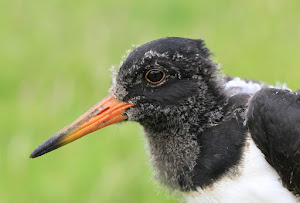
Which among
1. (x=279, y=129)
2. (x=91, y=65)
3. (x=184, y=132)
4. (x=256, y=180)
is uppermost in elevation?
(x=91, y=65)

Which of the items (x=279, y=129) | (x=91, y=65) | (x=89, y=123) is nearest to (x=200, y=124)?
(x=279, y=129)

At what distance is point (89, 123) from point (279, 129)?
152cm

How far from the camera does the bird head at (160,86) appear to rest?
4656 mm

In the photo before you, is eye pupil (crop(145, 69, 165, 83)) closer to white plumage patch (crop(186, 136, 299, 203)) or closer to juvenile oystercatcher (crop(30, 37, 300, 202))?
juvenile oystercatcher (crop(30, 37, 300, 202))

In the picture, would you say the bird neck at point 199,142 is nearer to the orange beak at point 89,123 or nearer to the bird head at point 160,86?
the bird head at point 160,86

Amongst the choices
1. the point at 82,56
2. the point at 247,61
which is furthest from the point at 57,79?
the point at 247,61

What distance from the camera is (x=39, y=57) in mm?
9836

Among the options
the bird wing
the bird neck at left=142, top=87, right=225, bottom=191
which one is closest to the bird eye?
the bird neck at left=142, top=87, right=225, bottom=191

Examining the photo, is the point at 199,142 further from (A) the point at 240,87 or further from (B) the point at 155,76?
(A) the point at 240,87

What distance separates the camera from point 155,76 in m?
4.73

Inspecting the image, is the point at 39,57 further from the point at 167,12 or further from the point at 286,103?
the point at 286,103

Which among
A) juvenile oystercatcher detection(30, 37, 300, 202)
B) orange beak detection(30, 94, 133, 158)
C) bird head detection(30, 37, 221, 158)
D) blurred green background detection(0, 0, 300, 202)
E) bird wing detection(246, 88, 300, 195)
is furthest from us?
blurred green background detection(0, 0, 300, 202)

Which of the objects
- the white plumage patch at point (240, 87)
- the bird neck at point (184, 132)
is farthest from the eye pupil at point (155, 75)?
the white plumage patch at point (240, 87)

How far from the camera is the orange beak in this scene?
191 inches
